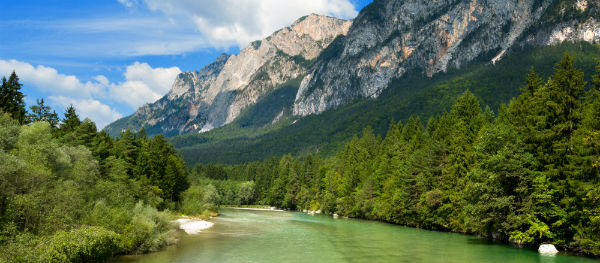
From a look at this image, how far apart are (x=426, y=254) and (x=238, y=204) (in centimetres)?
12270

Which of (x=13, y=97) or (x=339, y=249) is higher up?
(x=13, y=97)

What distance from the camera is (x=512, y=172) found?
39.8 m

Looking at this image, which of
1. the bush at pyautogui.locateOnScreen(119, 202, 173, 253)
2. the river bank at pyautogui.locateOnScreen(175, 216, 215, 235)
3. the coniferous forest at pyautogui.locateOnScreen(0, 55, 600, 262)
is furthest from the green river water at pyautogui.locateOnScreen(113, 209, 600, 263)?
the river bank at pyautogui.locateOnScreen(175, 216, 215, 235)

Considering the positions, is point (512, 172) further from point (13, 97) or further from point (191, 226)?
point (13, 97)

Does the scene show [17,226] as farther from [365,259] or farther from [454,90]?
[454,90]

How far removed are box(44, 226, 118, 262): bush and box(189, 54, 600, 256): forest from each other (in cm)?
→ 3427

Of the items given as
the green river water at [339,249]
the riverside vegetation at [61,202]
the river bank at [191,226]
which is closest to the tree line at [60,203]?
the riverside vegetation at [61,202]

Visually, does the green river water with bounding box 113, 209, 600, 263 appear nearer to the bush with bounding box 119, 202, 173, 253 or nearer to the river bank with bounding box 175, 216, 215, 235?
the bush with bounding box 119, 202, 173, 253

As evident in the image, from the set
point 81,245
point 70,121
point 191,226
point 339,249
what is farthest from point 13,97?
point 339,249

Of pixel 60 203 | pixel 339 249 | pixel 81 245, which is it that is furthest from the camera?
pixel 339 249

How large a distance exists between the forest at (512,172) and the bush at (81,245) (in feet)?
112

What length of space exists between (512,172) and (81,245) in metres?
36.6

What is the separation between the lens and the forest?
34438 mm

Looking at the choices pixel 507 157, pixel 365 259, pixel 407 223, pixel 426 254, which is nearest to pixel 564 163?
pixel 507 157
